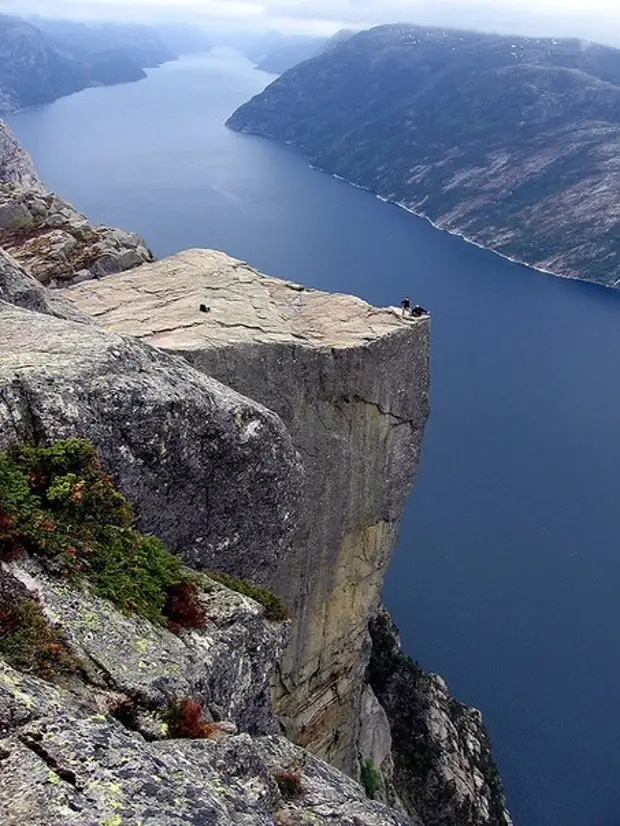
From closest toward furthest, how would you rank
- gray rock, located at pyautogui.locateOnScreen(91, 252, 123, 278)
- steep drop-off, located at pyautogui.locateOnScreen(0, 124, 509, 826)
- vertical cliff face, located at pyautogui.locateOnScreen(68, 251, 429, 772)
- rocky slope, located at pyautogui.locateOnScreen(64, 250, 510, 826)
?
steep drop-off, located at pyautogui.locateOnScreen(0, 124, 509, 826)
vertical cliff face, located at pyautogui.locateOnScreen(68, 251, 429, 772)
rocky slope, located at pyautogui.locateOnScreen(64, 250, 510, 826)
gray rock, located at pyautogui.locateOnScreen(91, 252, 123, 278)

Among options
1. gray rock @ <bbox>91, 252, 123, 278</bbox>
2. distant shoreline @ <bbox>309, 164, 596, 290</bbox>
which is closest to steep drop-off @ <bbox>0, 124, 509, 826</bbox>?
gray rock @ <bbox>91, 252, 123, 278</bbox>

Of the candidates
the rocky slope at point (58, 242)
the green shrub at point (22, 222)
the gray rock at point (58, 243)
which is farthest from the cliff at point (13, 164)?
the green shrub at point (22, 222)

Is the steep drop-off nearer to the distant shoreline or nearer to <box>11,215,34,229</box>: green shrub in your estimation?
<box>11,215,34,229</box>: green shrub

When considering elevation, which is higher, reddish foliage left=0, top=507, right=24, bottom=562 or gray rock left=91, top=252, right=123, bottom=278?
gray rock left=91, top=252, right=123, bottom=278

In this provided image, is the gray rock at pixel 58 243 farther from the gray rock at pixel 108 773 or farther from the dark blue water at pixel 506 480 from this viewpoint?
the dark blue water at pixel 506 480

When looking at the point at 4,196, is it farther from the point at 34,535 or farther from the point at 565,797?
the point at 565,797

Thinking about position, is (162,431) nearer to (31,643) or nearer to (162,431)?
(162,431)
